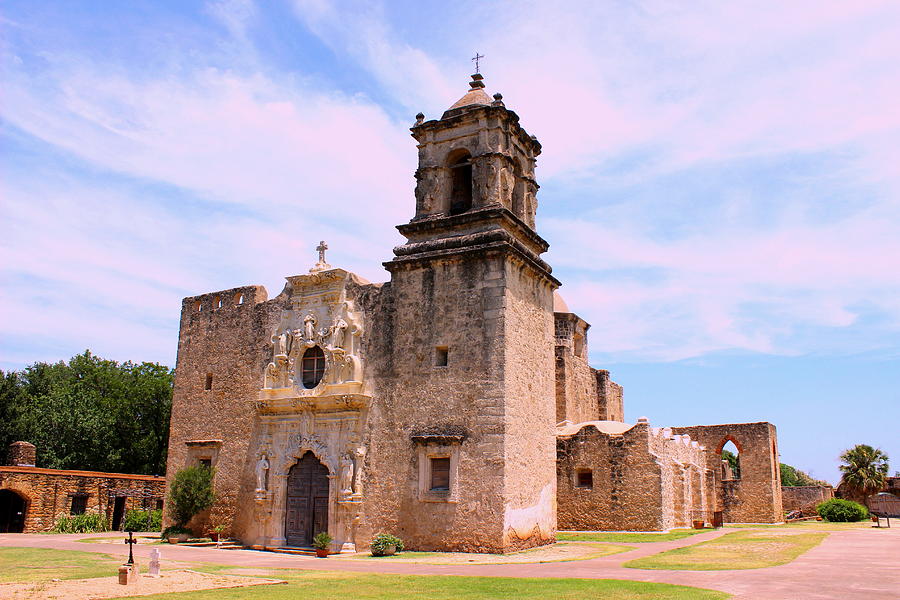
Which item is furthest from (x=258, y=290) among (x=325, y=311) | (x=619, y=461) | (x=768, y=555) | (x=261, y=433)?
(x=768, y=555)

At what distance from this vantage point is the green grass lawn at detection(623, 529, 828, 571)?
1466cm

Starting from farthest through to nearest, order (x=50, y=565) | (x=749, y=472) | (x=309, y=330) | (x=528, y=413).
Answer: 1. (x=749, y=472)
2. (x=309, y=330)
3. (x=528, y=413)
4. (x=50, y=565)

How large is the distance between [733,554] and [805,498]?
98.5 feet

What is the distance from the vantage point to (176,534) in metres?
22.5

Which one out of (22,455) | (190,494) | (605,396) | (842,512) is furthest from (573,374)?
(22,455)

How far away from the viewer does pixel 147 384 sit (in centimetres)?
4166

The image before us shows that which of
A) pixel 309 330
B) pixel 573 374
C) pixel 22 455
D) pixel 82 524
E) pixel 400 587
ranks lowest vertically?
pixel 82 524

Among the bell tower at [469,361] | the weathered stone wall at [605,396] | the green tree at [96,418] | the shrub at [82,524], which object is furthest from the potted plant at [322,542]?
the green tree at [96,418]

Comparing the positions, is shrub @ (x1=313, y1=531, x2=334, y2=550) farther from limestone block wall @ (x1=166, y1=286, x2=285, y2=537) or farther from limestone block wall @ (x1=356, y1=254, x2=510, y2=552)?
limestone block wall @ (x1=166, y1=286, x2=285, y2=537)

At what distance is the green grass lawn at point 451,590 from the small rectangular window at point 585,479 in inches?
466

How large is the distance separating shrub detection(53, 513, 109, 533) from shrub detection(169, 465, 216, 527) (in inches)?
290

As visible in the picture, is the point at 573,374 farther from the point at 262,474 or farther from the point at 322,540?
the point at 322,540

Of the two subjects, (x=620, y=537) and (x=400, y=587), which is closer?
(x=400, y=587)

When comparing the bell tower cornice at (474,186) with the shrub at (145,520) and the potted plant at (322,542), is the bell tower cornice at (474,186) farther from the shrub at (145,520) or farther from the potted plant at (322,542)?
the shrub at (145,520)
